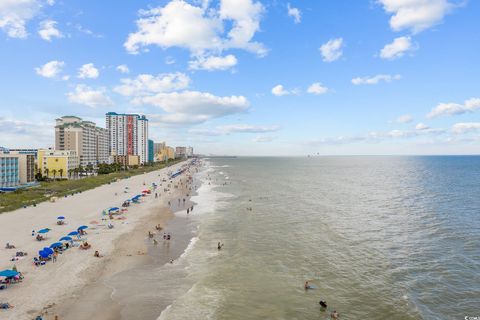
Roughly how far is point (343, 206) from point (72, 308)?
191 ft

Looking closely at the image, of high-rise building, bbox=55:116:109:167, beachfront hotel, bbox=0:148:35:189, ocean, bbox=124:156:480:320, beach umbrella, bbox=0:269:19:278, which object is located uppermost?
high-rise building, bbox=55:116:109:167

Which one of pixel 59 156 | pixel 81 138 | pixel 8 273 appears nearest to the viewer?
pixel 8 273

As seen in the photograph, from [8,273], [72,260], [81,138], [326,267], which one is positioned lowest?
[326,267]

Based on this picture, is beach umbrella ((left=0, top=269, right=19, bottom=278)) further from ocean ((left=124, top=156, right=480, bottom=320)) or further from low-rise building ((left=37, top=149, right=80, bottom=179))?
low-rise building ((left=37, top=149, right=80, bottom=179))

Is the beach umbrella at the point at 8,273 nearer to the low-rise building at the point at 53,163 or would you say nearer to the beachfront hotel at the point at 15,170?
the beachfront hotel at the point at 15,170

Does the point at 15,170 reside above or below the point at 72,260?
above

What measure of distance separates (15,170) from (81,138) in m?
78.2

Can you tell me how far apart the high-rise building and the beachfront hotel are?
5160 centimetres

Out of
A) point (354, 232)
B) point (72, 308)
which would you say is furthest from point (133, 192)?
point (72, 308)

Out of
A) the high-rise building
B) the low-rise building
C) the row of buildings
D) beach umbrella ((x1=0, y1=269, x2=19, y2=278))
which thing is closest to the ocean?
beach umbrella ((x1=0, y1=269, x2=19, y2=278))

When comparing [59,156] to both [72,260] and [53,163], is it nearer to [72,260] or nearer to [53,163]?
[53,163]

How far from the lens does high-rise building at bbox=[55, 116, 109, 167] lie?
16100 centimetres

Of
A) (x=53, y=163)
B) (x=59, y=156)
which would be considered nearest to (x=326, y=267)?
(x=59, y=156)

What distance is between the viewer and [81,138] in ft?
543
